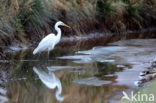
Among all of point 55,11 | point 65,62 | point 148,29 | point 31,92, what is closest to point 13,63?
point 65,62

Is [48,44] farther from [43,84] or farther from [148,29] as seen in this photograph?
[148,29]

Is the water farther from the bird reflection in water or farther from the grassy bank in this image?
the grassy bank

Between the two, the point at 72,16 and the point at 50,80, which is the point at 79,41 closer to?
the point at 72,16

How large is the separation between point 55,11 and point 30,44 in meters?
2.65

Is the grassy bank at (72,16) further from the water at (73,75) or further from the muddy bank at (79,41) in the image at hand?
the water at (73,75)

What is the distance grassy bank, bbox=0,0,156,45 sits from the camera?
51.5 ft

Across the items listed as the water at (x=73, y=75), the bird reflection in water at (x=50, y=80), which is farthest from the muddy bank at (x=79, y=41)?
the bird reflection in water at (x=50, y=80)

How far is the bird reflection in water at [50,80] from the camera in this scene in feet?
28.2

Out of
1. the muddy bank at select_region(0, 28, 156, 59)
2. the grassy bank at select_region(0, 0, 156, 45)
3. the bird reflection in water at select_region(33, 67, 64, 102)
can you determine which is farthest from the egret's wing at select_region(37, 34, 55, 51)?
the bird reflection in water at select_region(33, 67, 64, 102)

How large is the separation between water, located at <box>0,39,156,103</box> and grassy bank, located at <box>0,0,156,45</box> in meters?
1.43

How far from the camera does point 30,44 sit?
16438 millimetres

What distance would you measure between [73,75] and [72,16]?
9.22 metres

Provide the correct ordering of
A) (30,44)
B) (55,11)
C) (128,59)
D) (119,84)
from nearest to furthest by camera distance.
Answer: (119,84) → (128,59) → (30,44) → (55,11)

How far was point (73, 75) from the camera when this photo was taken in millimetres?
10547
